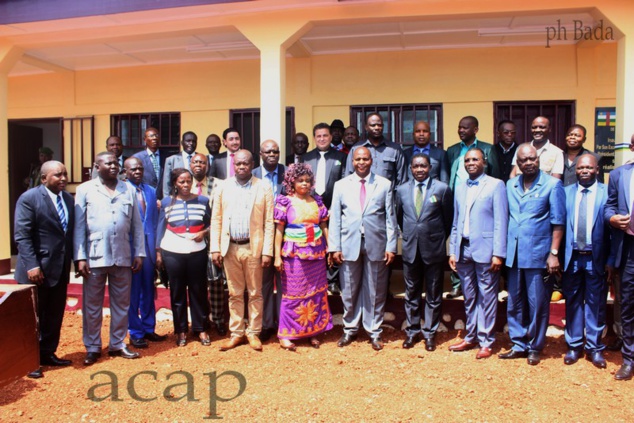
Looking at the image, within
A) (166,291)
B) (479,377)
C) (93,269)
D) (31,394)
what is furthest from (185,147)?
(479,377)

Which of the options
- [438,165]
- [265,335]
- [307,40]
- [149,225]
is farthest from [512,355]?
[307,40]

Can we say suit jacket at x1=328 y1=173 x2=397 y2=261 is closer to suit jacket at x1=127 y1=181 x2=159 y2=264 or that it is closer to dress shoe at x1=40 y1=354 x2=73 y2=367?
suit jacket at x1=127 y1=181 x2=159 y2=264

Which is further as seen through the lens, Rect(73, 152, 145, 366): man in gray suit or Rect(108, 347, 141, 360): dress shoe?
Rect(108, 347, 141, 360): dress shoe

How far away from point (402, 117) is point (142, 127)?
165 inches

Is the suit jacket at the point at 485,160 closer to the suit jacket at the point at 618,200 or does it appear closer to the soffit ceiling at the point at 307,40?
the suit jacket at the point at 618,200

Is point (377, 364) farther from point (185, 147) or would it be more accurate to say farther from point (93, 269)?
point (185, 147)

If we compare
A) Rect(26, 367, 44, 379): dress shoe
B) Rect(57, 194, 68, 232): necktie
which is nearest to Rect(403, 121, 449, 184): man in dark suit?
Rect(57, 194, 68, 232): necktie

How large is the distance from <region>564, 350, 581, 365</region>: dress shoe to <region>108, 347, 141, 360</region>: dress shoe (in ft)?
12.3

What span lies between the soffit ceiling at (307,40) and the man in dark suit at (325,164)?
1389mm

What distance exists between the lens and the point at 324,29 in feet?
21.6

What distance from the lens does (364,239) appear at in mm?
4715

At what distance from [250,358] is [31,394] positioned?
1.71m

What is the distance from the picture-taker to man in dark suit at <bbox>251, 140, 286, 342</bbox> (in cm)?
501

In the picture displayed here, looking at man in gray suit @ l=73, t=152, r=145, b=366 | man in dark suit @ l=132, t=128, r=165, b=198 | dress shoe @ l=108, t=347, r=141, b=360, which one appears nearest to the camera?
man in gray suit @ l=73, t=152, r=145, b=366
